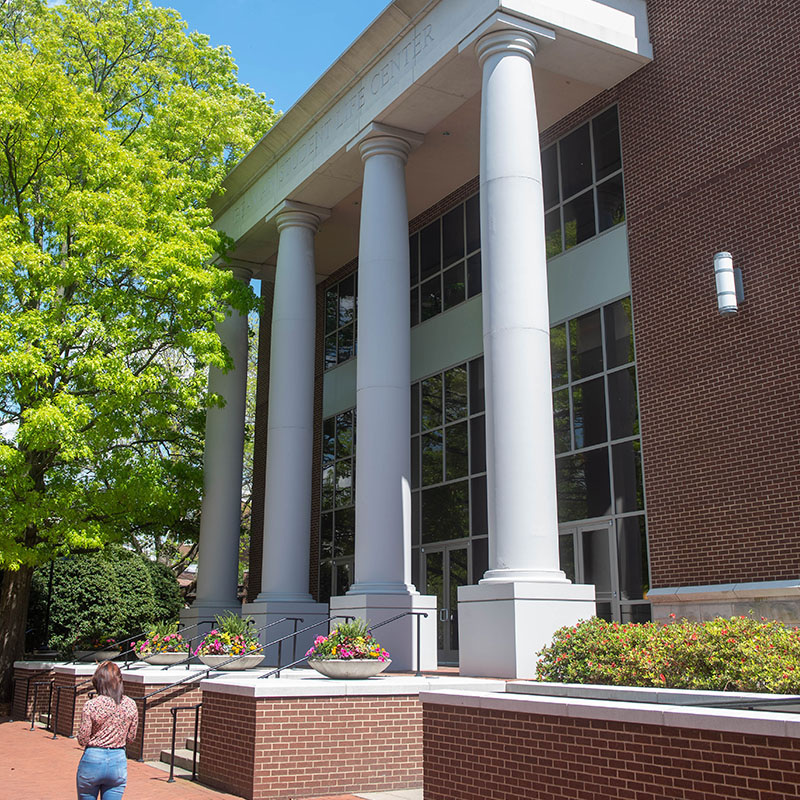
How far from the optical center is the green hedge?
2445 centimetres

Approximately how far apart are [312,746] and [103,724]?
3815mm

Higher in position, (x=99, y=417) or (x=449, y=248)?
(x=449, y=248)

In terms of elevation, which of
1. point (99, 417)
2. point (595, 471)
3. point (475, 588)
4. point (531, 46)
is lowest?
point (475, 588)

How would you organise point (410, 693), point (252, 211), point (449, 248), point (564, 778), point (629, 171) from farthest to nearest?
point (252, 211), point (449, 248), point (629, 171), point (410, 693), point (564, 778)

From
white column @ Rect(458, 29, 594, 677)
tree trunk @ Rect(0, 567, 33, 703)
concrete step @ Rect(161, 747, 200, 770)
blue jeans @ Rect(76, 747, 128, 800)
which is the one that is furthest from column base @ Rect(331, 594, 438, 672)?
blue jeans @ Rect(76, 747, 128, 800)

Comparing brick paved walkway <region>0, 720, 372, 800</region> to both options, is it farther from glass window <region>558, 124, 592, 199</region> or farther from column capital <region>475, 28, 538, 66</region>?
glass window <region>558, 124, 592, 199</region>

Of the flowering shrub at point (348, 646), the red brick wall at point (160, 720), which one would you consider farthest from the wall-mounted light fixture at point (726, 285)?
the red brick wall at point (160, 720)

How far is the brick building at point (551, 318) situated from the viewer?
13562mm

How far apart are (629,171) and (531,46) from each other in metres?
2.99

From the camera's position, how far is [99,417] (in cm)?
1853

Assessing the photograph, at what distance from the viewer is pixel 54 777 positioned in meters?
11.6

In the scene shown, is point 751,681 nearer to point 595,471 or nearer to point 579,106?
point 595,471

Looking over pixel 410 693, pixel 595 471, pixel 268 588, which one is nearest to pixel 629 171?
pixel 595 471

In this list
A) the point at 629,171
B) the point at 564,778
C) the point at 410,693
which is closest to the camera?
the point at 564,778
